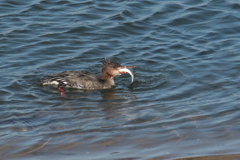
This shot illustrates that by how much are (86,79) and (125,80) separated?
131 cm

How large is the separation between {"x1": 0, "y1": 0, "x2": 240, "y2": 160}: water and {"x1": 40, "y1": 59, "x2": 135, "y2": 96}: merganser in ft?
0.81

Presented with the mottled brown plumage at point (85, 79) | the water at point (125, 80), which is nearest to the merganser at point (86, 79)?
the mottled brown plumage at point (85, 79)

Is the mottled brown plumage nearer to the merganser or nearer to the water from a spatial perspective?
the merganser

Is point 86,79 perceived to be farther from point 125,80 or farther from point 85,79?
point 125,80

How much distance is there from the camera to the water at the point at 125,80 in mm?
8148

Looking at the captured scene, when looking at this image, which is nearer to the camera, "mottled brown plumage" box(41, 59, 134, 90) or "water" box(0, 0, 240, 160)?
"water" box(0, 0, 240, 160)

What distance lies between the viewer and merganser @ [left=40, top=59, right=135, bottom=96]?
1195cm

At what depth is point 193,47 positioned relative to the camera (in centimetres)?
1461

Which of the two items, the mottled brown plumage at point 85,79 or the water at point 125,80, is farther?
the mottled brown plumage at point 85,79

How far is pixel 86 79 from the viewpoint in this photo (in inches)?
480

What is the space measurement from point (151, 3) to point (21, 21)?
4.93m

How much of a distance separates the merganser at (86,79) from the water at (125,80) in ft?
0.81

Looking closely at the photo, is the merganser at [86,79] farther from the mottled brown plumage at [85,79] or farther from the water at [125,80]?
the water at [125,80]

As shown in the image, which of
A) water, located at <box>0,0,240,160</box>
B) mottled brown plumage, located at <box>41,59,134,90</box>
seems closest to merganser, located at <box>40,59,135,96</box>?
mottled brown plumage, located at <box>41,59,134,90</box>
